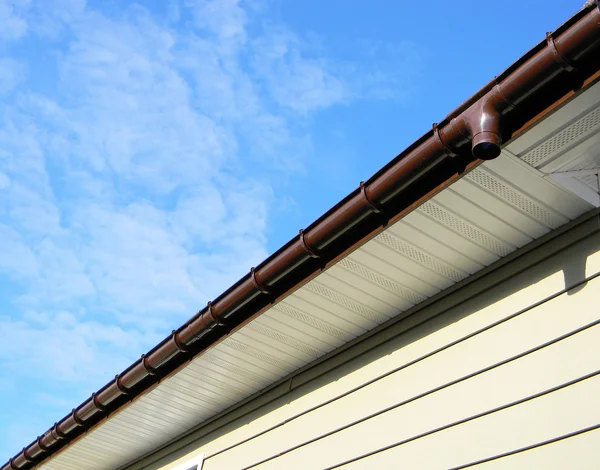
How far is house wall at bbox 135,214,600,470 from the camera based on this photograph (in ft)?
9.25

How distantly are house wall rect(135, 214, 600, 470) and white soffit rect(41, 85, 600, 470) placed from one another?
0.48 ft

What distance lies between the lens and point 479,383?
3.26 metres

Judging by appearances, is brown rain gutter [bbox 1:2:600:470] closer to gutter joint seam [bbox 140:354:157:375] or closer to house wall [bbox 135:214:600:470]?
gutter joint seam [bbox 140:354:157:375]

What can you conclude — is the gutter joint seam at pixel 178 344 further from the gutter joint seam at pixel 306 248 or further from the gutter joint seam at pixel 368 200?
the gutter joint seam at pixel 368 200

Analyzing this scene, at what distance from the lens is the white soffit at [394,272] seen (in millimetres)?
3002

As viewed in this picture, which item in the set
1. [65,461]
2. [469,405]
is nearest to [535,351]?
[469,405]

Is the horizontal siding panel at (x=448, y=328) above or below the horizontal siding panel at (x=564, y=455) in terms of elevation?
above

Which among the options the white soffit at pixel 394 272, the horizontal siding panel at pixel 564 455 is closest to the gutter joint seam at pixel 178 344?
the white soffit at pixel 394 272

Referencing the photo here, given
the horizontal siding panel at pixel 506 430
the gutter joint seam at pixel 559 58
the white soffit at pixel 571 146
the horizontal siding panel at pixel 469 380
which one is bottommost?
the horizontal siding panel at pixel 506 430

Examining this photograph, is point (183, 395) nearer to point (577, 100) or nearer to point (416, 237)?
point (416, 237)

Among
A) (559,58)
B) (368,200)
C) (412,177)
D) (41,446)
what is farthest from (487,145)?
(41,446)

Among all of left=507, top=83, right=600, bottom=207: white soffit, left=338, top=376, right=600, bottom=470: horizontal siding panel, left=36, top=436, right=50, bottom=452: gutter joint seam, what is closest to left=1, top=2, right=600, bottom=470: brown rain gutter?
left=507, top=83, right=600, bottom=207: white soffit

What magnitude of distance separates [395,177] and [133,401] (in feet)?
12.5

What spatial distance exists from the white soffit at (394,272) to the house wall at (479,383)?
147 mm
